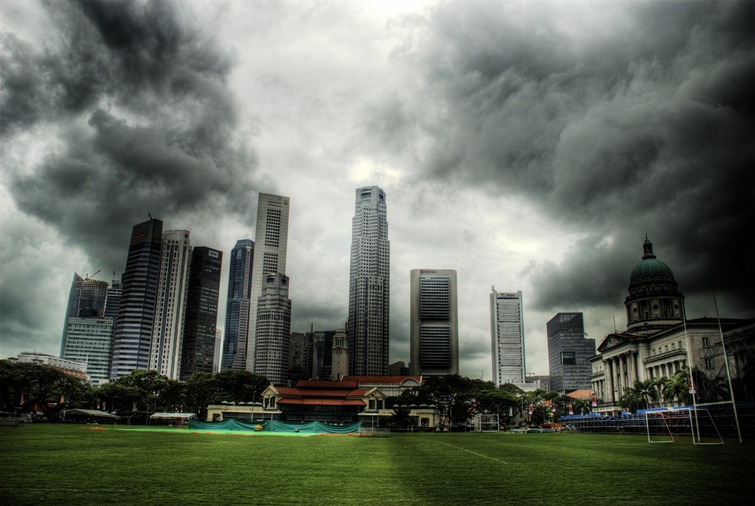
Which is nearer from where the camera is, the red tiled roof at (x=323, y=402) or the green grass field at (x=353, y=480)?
the green grass field at (x=353, y=480)

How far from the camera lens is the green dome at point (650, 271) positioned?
450 feet

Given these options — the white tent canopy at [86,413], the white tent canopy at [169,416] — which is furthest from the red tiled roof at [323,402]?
the white tent canopy at [86,413]

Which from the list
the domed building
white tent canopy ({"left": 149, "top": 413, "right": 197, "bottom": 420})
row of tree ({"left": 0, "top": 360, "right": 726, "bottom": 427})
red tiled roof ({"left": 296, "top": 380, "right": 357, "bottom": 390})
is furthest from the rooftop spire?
white tent canopy ({"left": 149, "top": 413, "right": 197, "bottom": 420})

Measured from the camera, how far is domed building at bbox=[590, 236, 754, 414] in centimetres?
10362

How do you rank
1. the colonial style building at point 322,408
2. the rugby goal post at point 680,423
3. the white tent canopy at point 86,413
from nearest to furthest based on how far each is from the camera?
the rugby goal post at point 680,423, the white tent canopy at point 86,413, the colonial style building at point 322,408

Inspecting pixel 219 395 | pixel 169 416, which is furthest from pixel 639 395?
pixel 219 395

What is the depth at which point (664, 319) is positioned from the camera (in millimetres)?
132750

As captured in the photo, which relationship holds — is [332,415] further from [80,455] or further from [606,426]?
[80,455]

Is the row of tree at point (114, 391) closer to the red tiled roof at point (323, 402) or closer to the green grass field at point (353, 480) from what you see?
the red tiled roof at point (323, 402)

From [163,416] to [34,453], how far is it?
70425mm

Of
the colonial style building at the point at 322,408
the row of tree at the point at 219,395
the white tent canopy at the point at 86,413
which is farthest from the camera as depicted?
the colonial style building at the point at 322,408

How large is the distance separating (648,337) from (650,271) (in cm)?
2531

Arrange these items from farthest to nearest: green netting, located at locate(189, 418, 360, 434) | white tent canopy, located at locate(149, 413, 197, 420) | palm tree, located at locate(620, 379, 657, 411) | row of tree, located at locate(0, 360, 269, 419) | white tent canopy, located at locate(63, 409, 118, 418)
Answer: white tent canopy, located at locate(149, 413, 197, 420), palm tree, located at locate(620, 379, 657, 411), row of tree, located at locate(0, 360, 269, 419), white tent canopy, located at locate(63, 409, 118, 418), green netting, located at locate(189, 418, 360, 434)

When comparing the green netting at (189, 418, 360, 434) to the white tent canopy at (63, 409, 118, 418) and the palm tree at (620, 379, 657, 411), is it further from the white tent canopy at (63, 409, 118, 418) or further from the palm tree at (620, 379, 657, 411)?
the palm tree at (620, 379, 657, 411)
